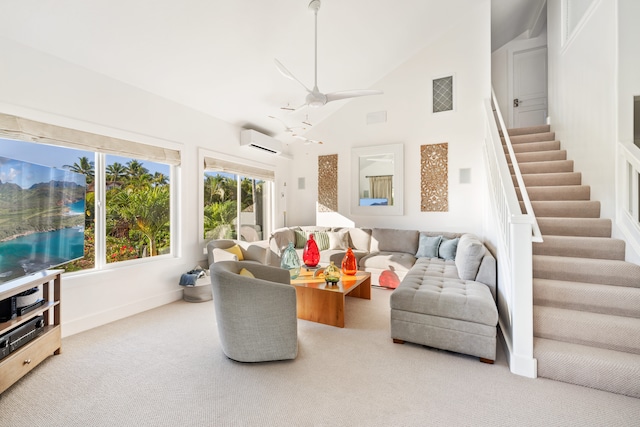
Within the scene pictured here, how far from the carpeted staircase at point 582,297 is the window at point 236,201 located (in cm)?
430

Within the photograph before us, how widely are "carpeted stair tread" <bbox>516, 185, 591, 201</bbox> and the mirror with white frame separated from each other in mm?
2115

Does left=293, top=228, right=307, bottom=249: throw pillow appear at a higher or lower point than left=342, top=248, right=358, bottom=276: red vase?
higher

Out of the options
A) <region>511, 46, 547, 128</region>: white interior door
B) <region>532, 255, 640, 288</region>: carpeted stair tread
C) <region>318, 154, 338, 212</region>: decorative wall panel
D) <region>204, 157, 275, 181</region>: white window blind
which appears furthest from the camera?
<region>318, 154, 338, 212</region>: decorative wall panel

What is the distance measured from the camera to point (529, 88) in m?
5.51

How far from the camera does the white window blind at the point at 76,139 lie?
241 centimetres

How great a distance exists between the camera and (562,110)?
4.06 metres

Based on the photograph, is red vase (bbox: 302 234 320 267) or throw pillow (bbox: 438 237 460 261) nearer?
red vase (bbox: 302 234 320 267)

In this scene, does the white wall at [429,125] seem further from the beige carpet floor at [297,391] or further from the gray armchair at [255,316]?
the gray armchair at [255,316]

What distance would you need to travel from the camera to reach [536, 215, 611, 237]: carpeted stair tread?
2883mm

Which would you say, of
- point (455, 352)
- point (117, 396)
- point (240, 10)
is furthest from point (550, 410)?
point (240, 10)

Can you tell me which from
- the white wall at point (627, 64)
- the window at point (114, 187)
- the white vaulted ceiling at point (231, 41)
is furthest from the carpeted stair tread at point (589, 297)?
the window at point (114, 187)

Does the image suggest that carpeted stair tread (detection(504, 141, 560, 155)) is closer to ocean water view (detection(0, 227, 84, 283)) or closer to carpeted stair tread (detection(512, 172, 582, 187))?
carpeted stair tread (detection(512, 172, 582, 187))

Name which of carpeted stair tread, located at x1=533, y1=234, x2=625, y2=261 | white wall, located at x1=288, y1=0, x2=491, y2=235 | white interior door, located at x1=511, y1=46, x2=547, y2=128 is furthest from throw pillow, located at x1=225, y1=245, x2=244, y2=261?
white interior door, located at x1=511, y1=46, x2=547, y2=128

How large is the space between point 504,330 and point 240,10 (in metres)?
4.12
